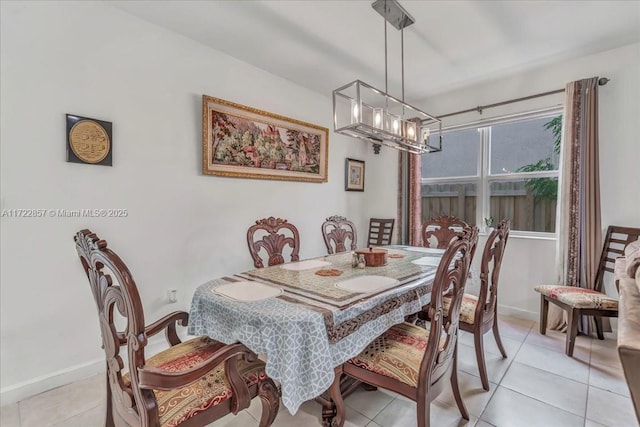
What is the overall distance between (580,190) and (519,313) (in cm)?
132

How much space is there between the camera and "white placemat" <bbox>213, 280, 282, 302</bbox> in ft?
4.58

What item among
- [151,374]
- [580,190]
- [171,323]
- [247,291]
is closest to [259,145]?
[247,291]

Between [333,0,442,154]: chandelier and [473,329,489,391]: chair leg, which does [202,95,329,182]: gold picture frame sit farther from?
[473,329,489,391]: chair leg

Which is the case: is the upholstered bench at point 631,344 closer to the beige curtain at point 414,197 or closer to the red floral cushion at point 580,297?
the red floral cushion at point 580,297

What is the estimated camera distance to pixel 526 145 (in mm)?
3115

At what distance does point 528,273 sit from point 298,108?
2940 millimetres

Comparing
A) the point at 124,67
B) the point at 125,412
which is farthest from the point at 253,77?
the point at 125,412

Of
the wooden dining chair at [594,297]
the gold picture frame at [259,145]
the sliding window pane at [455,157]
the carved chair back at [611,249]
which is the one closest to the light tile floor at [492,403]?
the wooden dining chair at [594,297]

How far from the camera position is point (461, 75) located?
308 cm

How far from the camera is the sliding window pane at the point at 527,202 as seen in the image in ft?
9.76

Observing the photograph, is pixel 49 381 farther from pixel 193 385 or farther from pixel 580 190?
pixel 580 190

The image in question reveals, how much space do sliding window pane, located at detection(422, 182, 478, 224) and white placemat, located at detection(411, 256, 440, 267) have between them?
56.9 inches

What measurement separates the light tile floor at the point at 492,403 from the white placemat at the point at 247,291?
730 millimetres

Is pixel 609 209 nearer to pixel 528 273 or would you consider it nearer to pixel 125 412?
pixel 528 273
